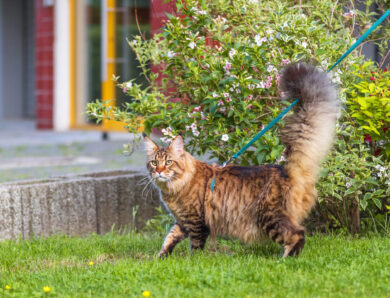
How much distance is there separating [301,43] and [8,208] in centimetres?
267

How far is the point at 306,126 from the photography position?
14.2 feet

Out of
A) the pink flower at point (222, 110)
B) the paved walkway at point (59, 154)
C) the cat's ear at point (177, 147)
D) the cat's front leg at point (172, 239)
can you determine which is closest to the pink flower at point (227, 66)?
the pink flower at point (222, 110)

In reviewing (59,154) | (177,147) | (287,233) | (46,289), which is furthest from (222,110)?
(59,154)

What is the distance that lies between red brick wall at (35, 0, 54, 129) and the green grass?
1015 centimetres

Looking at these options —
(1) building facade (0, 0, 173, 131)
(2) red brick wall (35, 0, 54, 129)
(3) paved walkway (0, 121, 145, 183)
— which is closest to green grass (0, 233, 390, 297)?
(3) paved walkway (0, 121, 145, 183)

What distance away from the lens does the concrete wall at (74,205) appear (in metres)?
5.62

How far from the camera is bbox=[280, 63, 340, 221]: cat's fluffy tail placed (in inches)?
169

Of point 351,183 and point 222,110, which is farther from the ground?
point 222,110

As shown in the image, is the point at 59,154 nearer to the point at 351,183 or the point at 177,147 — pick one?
the point at 177,147

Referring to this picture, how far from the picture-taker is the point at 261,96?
533cm

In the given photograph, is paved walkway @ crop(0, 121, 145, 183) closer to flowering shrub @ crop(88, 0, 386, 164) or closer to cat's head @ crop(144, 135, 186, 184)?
flowering shrub @ crop(88, 0, 386, 164)

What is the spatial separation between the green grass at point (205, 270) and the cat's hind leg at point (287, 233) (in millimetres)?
84

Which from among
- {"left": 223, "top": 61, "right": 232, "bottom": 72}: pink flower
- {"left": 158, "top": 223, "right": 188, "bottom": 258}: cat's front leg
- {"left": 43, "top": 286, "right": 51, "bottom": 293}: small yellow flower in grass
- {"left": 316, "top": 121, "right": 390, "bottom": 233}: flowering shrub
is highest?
{"left": 223, "top": 61, "right": 232, "bottom": 72}: pink flower

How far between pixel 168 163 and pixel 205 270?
934mm
